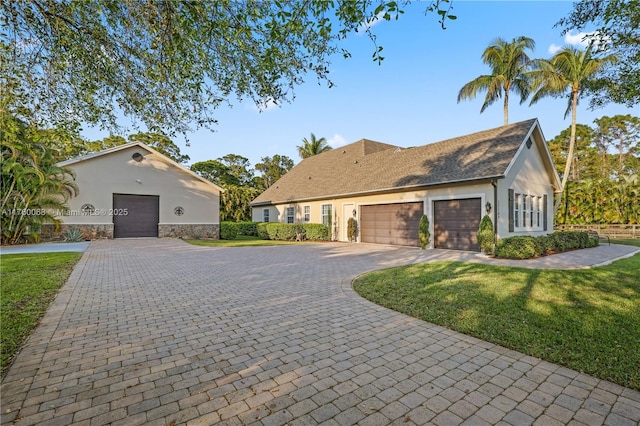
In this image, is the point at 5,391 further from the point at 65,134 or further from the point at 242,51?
the point at 242,51

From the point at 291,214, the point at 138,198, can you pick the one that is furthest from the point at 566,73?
the point at 138,198

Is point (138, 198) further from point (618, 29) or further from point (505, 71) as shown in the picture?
point (505, 71)

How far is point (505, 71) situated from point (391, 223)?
586 inches

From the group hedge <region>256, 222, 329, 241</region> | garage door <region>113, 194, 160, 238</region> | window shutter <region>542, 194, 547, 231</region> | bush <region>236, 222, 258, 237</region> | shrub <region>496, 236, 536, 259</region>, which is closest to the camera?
shrub <region>496, 236, 536, 259</region>

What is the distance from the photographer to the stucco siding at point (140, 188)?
691 inches

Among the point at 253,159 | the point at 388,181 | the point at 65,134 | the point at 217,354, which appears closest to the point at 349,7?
the point at 217,354

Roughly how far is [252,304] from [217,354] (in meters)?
1.94

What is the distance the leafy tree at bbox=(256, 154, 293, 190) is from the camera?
4322cm

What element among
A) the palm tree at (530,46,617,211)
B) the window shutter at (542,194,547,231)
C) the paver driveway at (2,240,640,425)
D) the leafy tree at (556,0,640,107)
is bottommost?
the paver driveway at (2,240,640,425)

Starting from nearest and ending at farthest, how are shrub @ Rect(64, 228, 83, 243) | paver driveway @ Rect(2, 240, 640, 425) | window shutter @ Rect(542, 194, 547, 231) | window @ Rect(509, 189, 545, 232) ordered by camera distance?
paver driveway @ Rect(2, 240, 640, 425)
window @ Rect(509, 189, 545, 232)
window shutter @ Rect(542, 194, 547, 231)
shrub @ Rect(64, 228, 83, 243)

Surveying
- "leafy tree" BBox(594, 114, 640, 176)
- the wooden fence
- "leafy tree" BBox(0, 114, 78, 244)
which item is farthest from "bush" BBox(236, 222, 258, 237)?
"leafy tree" BBox(594, 114, 640, 176)

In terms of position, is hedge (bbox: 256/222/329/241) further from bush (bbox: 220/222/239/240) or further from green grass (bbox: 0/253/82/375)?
green grass (bbox: 0/253/82/375)

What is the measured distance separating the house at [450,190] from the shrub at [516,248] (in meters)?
1.18

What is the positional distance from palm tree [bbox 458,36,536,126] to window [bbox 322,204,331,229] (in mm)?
13570
